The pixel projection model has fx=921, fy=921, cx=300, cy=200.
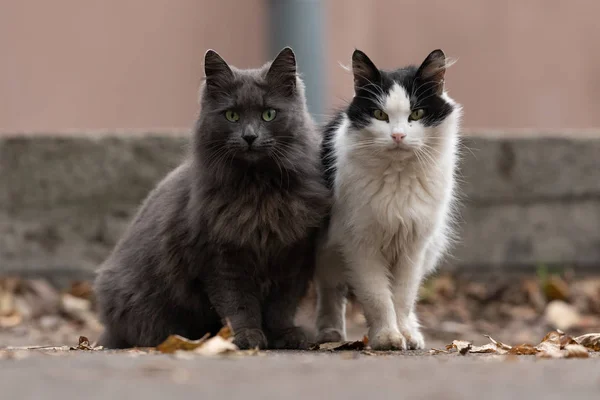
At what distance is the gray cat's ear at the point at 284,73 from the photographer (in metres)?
4.14

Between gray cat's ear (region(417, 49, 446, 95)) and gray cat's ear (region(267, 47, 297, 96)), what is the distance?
0.58m

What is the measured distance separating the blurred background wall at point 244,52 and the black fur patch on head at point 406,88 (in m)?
3.37

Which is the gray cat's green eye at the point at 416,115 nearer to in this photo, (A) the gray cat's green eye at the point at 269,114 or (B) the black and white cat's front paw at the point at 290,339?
(A) the gray cat's green eye at the point at 269,114

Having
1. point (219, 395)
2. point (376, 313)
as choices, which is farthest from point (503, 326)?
point (219, 395)

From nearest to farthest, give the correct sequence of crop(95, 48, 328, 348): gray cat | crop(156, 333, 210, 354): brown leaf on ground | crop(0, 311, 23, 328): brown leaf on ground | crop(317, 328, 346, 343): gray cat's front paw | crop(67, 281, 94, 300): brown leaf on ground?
crop(156, 333, 210, 354): brown leaf on ground, crop(95, 48, 328, 348): gray cat, crop(317, 328, 346, 343): gray cat's front paw, crop(0, 311, 23, 328): brown leaf on ground, crop(67, 281, 94, 300): brown leaf on ground

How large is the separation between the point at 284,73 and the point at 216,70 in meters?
0.31

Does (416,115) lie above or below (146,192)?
above

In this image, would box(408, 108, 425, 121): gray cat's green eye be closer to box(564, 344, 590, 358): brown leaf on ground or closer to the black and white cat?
the black and white cat

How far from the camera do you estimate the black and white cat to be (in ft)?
13.4

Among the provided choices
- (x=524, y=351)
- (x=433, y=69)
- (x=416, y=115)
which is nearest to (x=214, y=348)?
(x=524, y=351)

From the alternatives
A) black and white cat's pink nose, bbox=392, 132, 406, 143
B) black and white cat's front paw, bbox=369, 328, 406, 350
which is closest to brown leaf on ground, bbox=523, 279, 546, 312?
black and white cat's front paw, bbox=369, 328, 406, 350

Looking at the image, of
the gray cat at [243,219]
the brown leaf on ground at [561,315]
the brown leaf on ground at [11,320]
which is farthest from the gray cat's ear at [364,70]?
the brown leaf on ground at [11,320]

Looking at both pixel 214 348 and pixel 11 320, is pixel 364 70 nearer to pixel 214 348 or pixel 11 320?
pixel 214 348

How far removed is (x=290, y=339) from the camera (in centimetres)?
422
